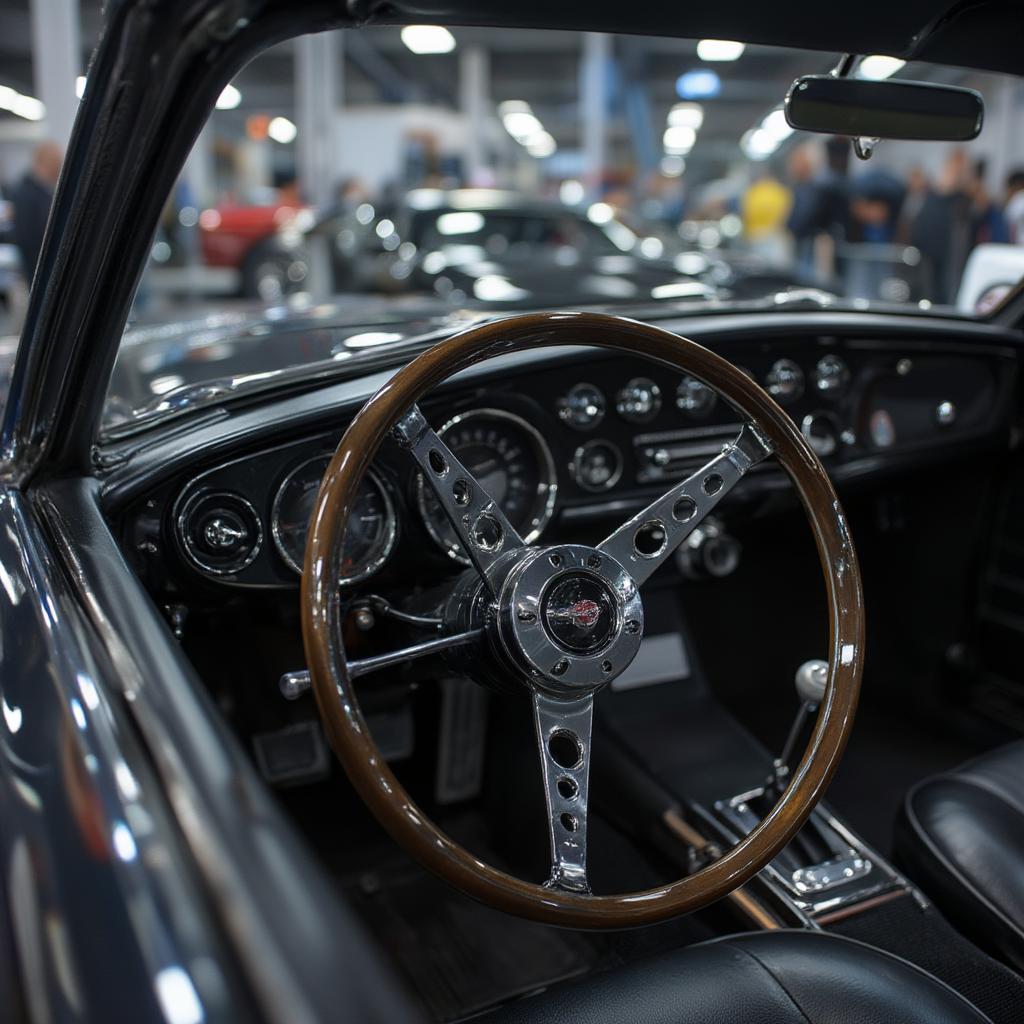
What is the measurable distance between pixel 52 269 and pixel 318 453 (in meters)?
0.53

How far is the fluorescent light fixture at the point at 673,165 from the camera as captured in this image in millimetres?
38938

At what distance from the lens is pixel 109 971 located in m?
0.65

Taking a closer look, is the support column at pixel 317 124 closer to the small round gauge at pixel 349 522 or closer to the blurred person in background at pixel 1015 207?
the blurred person in background at pixel 1015 207

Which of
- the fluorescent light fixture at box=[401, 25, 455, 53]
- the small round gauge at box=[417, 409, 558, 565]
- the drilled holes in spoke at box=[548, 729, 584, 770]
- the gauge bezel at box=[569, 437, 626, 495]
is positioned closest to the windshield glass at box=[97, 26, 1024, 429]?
the fluorescent light fixture at box=[401, 25, 455, 53]

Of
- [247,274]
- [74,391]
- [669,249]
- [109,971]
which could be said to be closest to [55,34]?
[247,274]

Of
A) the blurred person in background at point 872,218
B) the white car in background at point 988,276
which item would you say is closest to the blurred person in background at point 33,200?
the blurred person in background at point 872,218

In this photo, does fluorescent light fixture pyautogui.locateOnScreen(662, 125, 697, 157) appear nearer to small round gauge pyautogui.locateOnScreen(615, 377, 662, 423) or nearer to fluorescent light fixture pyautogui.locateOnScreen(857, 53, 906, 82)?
small round gauge pyautogui.locateOnScreen(615, 377, 662, 423)

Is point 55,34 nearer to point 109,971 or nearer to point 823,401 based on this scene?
point 823,401

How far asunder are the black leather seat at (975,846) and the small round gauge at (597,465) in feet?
2.53

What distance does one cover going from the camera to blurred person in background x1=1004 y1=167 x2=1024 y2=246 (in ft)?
22.0

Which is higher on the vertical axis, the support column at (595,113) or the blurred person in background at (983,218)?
the support column at (595,113)

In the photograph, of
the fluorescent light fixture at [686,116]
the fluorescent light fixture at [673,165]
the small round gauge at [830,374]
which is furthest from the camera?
the fluorescent light fixture at [673,165]

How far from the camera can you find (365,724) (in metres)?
1.10

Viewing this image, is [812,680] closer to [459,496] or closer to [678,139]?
[459,496]
